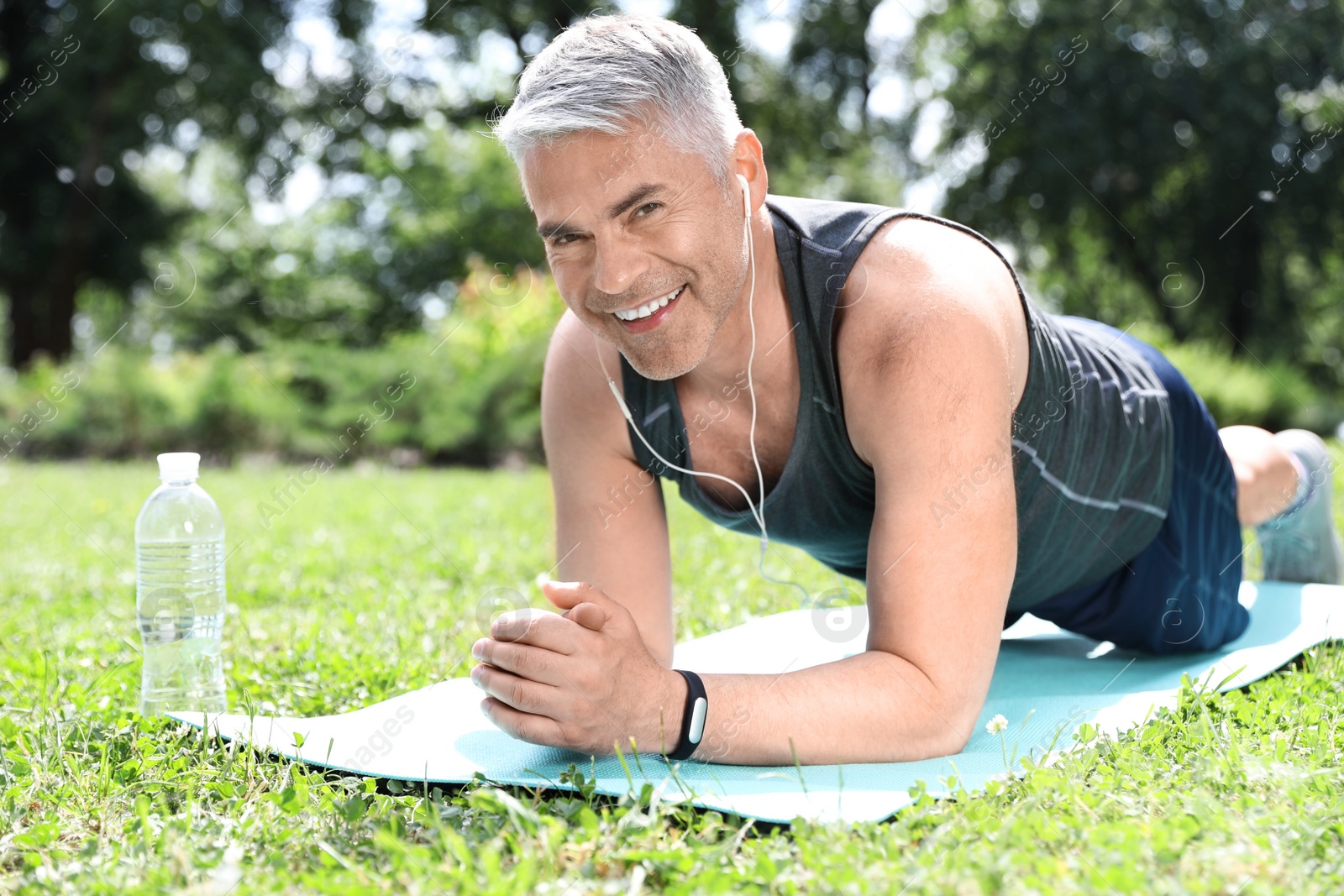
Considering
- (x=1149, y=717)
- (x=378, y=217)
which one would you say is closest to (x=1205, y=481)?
(x=1149, y=717)

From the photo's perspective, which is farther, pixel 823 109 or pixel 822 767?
pixel 823 109

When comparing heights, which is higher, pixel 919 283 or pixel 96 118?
pixel 96 118

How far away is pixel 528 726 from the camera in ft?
6.50

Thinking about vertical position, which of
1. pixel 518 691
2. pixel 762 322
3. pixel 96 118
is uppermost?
pixel 96 118

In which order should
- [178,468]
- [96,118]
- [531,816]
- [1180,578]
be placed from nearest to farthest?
[531,816]
[178,468]
[1180,578]
[96,118]

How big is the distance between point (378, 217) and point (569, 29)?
78.4 ft

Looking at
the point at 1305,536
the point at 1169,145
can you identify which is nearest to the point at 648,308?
the point at 1305,536

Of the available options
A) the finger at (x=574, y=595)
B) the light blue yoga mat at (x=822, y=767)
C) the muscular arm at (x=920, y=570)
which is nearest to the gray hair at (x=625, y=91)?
the muscular arm at (x=920, y=570)

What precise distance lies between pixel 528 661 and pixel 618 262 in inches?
32.1

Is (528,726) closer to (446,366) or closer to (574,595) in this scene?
(574,595)

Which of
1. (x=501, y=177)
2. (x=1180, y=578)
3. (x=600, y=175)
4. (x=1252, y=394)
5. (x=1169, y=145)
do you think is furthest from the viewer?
(x=501, y=177)

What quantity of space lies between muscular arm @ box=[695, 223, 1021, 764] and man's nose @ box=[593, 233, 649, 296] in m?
0.52

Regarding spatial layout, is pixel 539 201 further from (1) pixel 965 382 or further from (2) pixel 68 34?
(2) pixel 68 34

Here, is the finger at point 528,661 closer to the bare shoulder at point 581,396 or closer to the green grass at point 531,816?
the green grass at point 531,816
